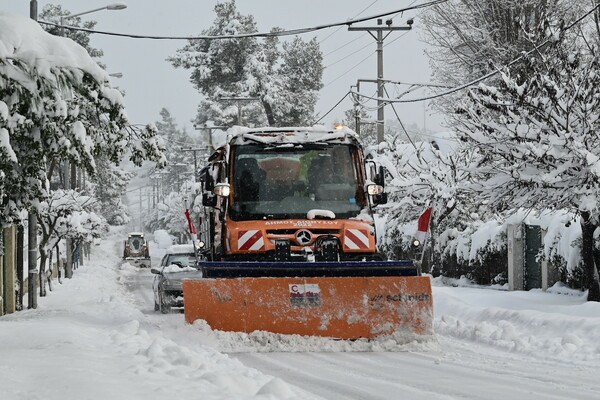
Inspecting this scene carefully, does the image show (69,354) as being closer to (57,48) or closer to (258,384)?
(258,384)

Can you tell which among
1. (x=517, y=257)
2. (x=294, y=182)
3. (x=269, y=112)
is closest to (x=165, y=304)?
(x=294, y=182)

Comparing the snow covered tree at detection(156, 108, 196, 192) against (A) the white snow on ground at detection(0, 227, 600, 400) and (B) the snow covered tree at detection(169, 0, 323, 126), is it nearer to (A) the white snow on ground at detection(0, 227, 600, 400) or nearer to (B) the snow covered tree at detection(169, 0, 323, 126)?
(B) the snow covered tree at detection(169, 0, 323, 126)

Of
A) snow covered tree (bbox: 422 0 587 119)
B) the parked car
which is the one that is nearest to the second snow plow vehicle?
snow covered tree (bbox: 422 0 587 119)

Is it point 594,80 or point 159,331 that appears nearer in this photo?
point 159,331

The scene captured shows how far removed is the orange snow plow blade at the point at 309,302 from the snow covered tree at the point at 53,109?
305 cm

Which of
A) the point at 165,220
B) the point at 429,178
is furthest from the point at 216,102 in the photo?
the point at 165,220

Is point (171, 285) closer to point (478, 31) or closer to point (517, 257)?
point (517, 257)

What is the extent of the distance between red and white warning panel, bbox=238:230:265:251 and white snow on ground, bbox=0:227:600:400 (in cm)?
154

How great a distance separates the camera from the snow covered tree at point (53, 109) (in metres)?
11.8

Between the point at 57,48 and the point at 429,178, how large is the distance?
17135 millimetres

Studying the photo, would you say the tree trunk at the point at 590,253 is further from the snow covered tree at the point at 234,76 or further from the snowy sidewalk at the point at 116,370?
the snow covered tree at the point at 234,76

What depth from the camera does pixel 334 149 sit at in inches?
530

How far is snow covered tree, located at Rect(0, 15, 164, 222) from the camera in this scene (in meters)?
11.8

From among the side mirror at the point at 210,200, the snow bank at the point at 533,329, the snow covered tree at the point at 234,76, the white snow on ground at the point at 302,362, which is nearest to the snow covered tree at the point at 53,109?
the side mirror at the point at 210,200
